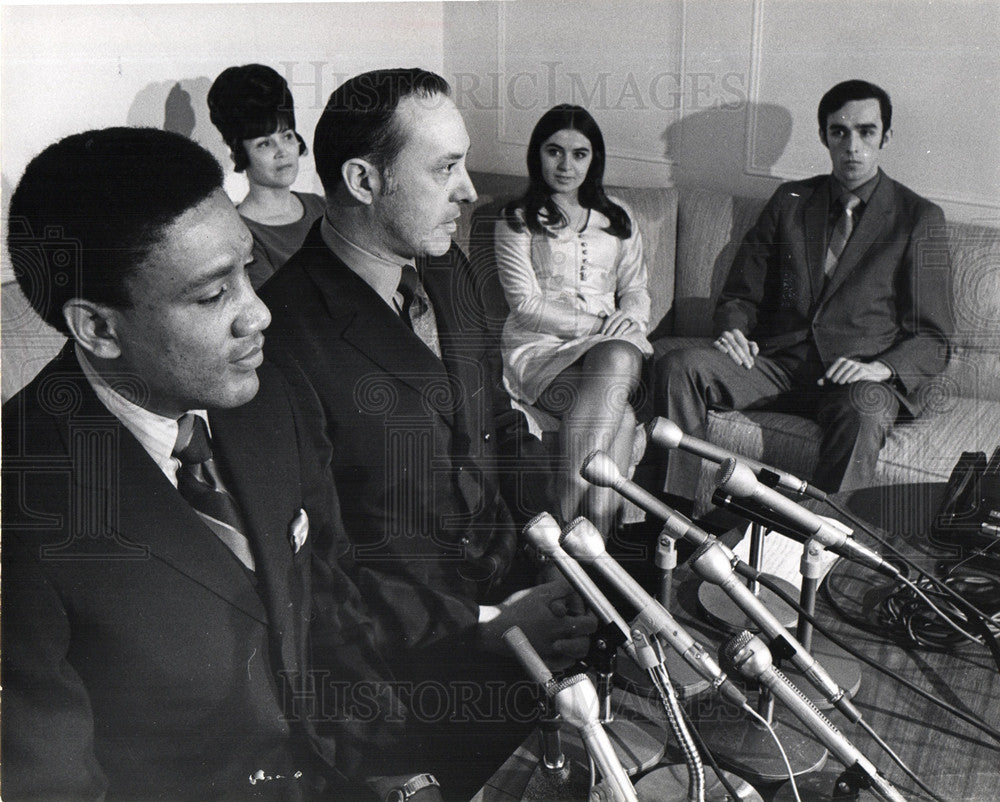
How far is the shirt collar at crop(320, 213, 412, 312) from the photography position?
130 cm

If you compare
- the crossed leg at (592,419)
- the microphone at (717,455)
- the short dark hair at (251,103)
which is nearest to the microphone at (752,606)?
the microphone at (717,455)

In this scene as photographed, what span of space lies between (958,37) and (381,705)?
4.49 ft

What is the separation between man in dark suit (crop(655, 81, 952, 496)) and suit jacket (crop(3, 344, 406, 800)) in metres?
0.64

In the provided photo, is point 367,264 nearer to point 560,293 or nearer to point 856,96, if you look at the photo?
point 560,293

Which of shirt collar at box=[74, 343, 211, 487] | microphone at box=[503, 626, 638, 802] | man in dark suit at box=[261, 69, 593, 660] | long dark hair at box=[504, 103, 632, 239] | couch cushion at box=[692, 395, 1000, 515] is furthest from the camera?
couch cushion at box=[692, 395, 1000, 515]

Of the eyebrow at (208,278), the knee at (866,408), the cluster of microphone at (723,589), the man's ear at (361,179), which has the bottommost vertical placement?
the cluster of microphone at (723,589)

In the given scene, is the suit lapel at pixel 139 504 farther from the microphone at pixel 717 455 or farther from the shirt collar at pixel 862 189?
the shirt collar at pixel 862 189

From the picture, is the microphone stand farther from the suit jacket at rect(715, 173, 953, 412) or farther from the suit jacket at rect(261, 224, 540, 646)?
the suit jacket at rect(715, 173, 953, 412)

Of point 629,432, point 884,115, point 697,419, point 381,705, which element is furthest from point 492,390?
point 884,115

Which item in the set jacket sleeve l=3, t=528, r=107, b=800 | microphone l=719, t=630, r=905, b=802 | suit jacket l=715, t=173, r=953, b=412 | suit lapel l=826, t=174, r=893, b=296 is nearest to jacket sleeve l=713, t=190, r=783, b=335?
suit jacket l=715, t=173, r=953, b=412

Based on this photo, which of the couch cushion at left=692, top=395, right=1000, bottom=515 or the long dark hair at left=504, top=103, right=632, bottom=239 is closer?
the long dark hair at left=504, top=103, right=632, bottom=239

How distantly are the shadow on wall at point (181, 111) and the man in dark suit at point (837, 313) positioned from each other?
2.54ft

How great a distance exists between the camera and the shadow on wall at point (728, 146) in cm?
149

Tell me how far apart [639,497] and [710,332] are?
416 millimetres
